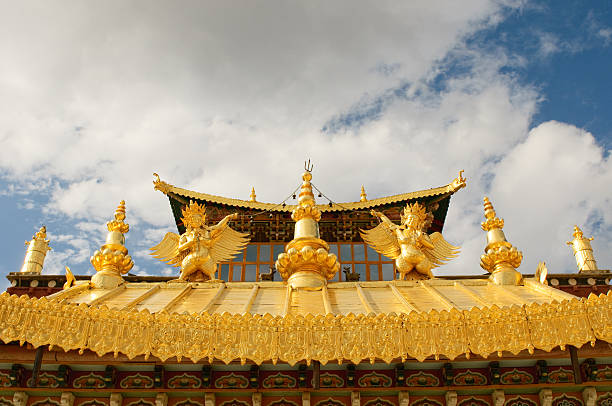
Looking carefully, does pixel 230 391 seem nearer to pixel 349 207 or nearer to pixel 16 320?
pixel 16 320

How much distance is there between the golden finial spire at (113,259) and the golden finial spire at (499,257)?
248 inches

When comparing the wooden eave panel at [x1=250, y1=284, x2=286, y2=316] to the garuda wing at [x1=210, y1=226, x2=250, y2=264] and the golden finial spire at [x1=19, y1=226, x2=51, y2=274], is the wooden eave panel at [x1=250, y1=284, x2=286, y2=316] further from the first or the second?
the golden finial spire at [x1=19, y1=226, x2=51, y2=274]

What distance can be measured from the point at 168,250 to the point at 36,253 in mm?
7721

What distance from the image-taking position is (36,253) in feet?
59.9

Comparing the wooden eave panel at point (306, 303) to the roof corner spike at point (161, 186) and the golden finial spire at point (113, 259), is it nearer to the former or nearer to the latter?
the golden finial spire at point (113, 259)

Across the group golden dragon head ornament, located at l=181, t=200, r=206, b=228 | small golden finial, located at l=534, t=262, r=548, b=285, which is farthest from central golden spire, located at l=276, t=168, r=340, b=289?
small golden finial, located at l=534, t=262, r=548, b=285

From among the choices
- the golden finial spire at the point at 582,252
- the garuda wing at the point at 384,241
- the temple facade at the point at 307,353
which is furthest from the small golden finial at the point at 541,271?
the golden finial spire at the point at 582,252

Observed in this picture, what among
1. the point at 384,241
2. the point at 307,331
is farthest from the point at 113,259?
the point at 384,241

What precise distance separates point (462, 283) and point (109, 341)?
18.5 feet

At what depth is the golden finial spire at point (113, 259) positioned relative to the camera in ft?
33.0

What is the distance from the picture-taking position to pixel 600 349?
7.31 meters

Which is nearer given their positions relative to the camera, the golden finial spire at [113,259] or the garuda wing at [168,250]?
the golden finial spire at [113,259]

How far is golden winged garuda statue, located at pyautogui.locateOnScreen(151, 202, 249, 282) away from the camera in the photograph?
11.6 m

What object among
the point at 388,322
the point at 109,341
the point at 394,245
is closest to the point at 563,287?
the point at 394,245
